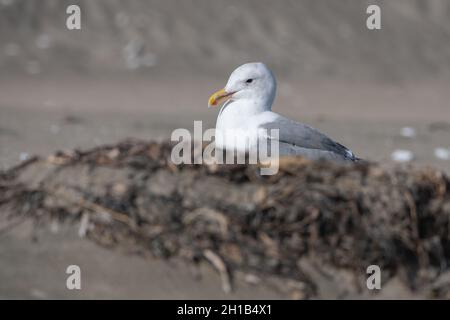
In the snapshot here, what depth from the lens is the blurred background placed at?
1324cm

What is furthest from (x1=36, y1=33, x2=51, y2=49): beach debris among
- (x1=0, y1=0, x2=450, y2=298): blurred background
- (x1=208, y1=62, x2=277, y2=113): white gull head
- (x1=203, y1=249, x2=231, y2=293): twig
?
(x1=203, y1=249, x2=231, y2=293): twig

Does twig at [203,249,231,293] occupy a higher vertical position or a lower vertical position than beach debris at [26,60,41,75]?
lower

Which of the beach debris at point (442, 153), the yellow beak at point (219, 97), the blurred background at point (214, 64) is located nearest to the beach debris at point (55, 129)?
the blurred background at point (214, 64)

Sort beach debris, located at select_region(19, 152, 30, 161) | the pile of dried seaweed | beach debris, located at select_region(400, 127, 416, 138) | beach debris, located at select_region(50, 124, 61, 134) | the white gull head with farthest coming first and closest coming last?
beach debris, located at select_region(400, 127, 416, 138) < beach debris, located at select_region(50, 124, 61, 134) < beach debris, located at select_region(19, 152, 30, 161) < the white gull head < the pile of dried seaweed

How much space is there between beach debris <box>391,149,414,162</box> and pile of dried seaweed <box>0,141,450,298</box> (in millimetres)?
4452

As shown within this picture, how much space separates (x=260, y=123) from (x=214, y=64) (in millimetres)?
11461

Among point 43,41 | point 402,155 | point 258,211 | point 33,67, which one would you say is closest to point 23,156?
point 258,211

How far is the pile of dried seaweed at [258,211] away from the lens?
197 inches

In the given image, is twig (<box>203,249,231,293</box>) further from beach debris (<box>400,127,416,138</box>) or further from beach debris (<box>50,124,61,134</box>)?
beach debris (<box>400,127,416,138</box>)

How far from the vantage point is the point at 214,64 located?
17.7 metres

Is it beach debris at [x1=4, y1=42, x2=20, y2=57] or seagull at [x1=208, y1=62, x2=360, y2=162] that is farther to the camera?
beach debris at [x1=4, y1=42, x2=20, y2=57]

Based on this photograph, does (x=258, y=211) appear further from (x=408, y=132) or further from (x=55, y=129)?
(x=408, y=132)

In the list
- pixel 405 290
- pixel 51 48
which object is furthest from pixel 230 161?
pixel 51 48

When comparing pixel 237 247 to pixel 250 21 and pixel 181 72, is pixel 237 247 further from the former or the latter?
pixel 250 21
